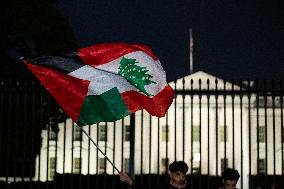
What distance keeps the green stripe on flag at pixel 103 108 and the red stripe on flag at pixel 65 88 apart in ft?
0.25

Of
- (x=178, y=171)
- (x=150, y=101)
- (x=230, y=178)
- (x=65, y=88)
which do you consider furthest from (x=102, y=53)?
(x=230, y=178)

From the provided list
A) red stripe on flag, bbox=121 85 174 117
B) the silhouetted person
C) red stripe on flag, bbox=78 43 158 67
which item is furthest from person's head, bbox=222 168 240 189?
red stripe on flag, bbox=78 43 158 67

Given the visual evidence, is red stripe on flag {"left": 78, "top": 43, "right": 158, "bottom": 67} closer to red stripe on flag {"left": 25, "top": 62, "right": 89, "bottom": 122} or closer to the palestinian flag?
the palestinian flag

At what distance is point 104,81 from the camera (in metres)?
6.49

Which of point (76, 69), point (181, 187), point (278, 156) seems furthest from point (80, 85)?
point (278, 156)

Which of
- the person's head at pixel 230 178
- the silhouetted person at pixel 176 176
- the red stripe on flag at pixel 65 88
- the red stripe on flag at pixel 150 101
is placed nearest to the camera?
the silhouetted person at pixel 176 176

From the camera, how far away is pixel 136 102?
6586 mm

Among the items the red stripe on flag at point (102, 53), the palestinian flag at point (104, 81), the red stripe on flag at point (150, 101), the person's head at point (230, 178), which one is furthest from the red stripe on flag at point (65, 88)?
the person's head at point (230, 178)

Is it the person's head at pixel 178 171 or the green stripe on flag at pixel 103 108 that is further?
the green stripe on flag at pixel 103 108

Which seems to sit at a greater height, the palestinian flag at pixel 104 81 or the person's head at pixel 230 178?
the palestinian flag at pixel 104 81

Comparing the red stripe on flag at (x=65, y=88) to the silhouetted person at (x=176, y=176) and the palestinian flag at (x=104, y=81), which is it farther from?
the silhouetted person at (x=176, y=176)

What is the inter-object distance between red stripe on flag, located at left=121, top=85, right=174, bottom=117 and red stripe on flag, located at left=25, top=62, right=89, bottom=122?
50 cm

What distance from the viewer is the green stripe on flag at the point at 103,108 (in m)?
6.43

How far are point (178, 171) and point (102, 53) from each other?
1753 millimetres
